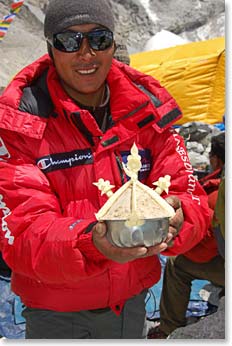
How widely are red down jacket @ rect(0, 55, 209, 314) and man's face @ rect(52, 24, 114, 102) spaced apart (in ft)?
0.18

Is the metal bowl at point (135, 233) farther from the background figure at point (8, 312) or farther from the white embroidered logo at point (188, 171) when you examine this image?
the background figure at point (8, 312)

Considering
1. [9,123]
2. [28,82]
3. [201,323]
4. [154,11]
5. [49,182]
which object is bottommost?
[201,323]

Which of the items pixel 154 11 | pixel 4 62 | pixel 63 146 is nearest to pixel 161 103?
pixel 63 146

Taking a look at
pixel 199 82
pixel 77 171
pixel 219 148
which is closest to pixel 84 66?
pixel 77 171

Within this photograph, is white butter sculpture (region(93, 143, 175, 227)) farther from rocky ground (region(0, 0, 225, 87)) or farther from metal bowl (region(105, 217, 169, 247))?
rocky ground (region(0, 0, 225, 87))

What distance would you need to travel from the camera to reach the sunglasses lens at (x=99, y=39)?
4.74 feet

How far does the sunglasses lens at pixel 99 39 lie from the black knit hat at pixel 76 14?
0.09 ft

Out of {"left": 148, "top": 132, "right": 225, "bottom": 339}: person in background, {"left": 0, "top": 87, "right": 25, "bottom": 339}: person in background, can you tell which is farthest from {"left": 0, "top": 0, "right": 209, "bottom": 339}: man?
{"left": 0, "top": 87, "right": 25, "bottom": 339}: person in background

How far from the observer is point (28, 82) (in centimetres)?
155

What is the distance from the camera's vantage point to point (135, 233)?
1115 mm

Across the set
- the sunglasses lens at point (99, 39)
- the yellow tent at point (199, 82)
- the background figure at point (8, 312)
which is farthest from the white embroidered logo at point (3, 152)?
the yellow tent at point (199, 82)

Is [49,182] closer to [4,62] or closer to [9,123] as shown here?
[9,123]

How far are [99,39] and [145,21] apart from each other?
710 inches

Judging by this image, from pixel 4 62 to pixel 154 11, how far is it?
21.4 feet
